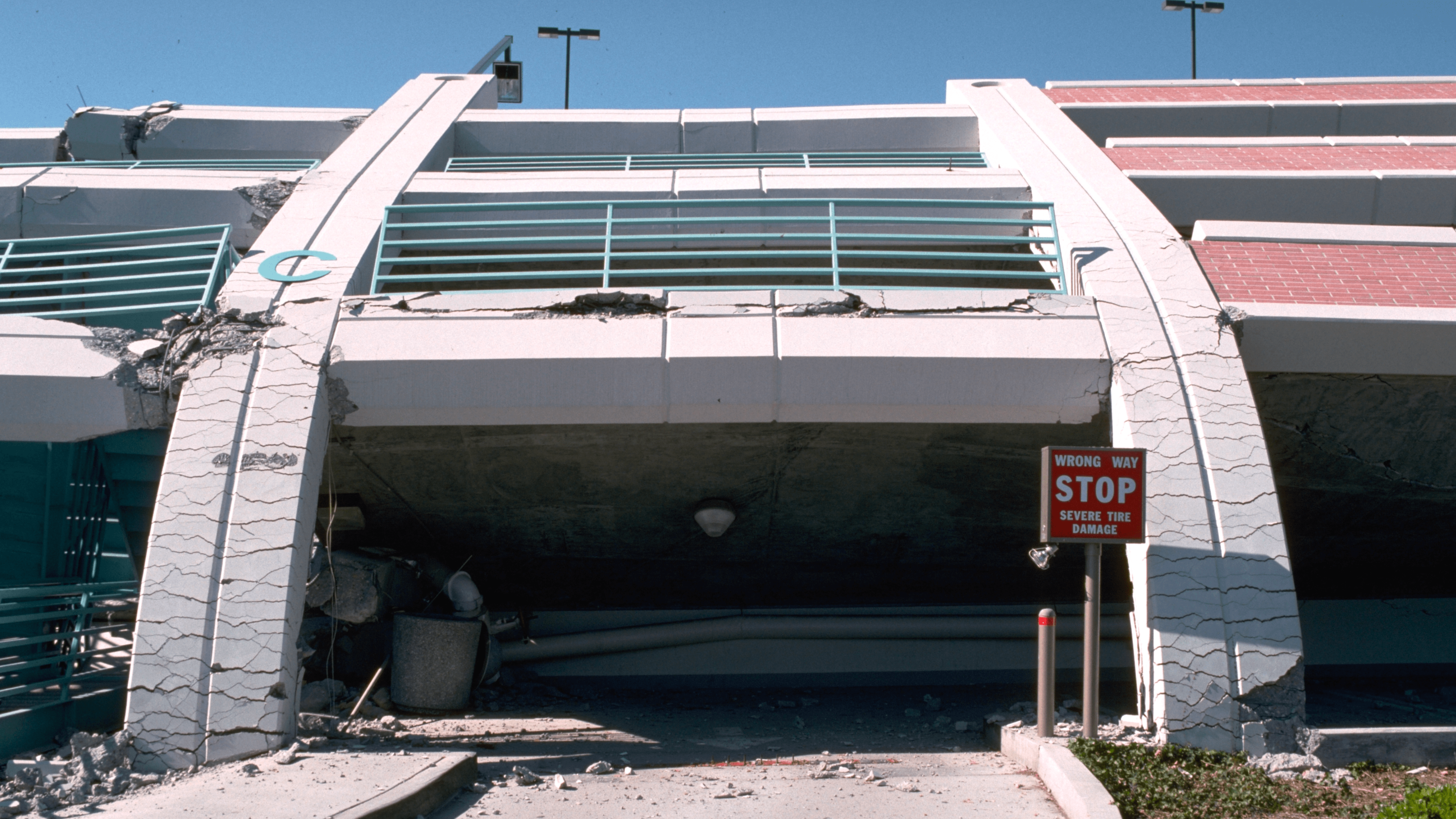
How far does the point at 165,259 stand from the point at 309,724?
3.81 metres

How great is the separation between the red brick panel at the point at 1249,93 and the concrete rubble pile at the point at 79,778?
42.3 ft

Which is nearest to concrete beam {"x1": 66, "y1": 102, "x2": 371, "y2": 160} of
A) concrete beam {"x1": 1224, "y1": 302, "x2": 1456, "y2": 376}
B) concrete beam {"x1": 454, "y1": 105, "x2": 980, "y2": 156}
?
concrete beam {"x1": 454, "y1": 105, "x2": 980, "y2": 156}

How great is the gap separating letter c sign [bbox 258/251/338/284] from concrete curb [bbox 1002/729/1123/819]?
19.7 feet

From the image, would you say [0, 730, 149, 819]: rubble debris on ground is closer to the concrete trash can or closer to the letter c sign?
the concrete trash can

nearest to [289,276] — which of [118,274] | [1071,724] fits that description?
[118,274]

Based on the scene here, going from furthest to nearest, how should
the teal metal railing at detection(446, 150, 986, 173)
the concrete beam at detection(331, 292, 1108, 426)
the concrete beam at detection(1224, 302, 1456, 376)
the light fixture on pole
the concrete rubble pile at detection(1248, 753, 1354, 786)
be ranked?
the light fixture on pole → the teal metal railing at detection(446, 150, 986, 173) → the concrete beam at detection(1224, 302, 1456, 376) → the concrete beam at detection(331, 292, 1108, 426) → the concrete rubble pile at detection(1248, 753, 1354, 786)

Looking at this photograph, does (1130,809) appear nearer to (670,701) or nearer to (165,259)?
(670,701)

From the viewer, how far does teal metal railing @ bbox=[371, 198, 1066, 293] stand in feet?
24.4

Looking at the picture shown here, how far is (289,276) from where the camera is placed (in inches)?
285

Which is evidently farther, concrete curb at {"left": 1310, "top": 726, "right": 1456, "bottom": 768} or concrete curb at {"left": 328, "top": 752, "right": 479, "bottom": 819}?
concrete curb at {"left": 1310, "top": 726, "right": 1456, "bottom": 768}

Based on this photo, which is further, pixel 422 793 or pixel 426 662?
pixel 426 662

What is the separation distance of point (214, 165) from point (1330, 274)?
12242 mm

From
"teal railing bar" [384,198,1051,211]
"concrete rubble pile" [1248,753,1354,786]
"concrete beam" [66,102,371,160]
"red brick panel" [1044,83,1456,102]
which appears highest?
"red brick panel" [1044,83,1456,102]

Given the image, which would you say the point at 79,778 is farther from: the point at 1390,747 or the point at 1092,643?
the point at 1390,747
